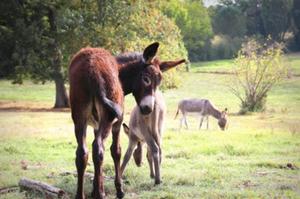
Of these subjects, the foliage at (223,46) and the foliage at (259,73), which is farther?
the foliage at (223,46)

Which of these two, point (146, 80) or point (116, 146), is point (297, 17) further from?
point (116, 146)

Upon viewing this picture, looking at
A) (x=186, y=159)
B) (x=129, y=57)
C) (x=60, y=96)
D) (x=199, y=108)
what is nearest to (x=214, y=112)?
(x=199, y=108)

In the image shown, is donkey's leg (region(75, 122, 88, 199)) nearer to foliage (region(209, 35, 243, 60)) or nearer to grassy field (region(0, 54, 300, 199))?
grassy field (region(0, 54, 300, 199))

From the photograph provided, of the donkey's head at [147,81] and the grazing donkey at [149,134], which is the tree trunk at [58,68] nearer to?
the grazing donkey at [149,134]

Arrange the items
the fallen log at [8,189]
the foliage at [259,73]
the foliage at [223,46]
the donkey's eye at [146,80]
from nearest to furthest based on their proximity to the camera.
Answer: the donkey's eye at [146,80]
the fallen log at [8,189]
the foliage at [259,73]
the foliage at [223,46]

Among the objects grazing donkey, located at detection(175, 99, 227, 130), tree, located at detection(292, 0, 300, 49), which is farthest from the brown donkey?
tree, located at detection(292, 0, 300, 49)

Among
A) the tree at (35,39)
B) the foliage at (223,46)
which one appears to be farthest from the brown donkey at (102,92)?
the foliage at (223,46)

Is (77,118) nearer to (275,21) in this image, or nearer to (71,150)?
(71,150)

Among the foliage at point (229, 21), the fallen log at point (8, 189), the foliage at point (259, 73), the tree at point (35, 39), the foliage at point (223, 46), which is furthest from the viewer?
the foliage at point (223, 46)

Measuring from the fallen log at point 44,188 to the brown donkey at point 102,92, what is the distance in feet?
2.61

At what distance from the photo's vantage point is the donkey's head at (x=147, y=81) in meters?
7.09

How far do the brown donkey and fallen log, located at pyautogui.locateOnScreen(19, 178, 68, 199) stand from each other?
79 centimetres

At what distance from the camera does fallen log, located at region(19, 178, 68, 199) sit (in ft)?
24.9

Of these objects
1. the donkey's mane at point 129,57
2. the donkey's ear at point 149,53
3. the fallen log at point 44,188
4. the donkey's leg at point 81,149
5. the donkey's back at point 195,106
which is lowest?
the donkey's back at point 195,106
